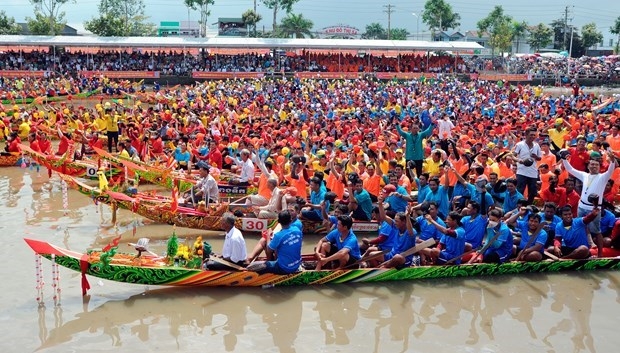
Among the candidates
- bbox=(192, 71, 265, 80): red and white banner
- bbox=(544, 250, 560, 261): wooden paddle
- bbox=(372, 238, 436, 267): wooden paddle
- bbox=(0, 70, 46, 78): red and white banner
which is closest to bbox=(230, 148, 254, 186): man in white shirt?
bbox=(372, 238, 436, 267): wooden paddle

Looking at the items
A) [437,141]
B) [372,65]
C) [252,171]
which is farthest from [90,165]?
[372,65]

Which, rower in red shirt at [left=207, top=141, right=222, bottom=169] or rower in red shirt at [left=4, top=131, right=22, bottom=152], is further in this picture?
rower in red shirt at [left=4, top=131, right=22, bottom=152]

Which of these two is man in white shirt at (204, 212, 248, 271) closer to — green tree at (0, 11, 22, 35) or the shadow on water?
the shadow on water

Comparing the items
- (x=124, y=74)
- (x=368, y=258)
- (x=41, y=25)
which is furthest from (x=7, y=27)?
(x=368, y=258)

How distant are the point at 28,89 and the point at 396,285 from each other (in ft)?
86.0

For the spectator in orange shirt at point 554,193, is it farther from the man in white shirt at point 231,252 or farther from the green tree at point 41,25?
the green tree at point 41,25

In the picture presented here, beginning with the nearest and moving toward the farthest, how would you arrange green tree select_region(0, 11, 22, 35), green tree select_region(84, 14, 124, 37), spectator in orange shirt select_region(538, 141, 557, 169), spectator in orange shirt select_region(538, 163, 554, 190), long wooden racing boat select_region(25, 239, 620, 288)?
long wooden racing boat select_region(25, 239, 620, 288), spectator in orange shirt select_region(538, 163, 554, 190), spectator in orange shirt select_region(538, 141, 557, 169), green tree select_region(84, 14, 124, 37), green tree select_region(0, 11, 22, 35)

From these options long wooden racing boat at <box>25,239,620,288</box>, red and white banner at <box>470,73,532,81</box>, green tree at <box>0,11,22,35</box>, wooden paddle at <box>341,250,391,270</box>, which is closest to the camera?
long wooden racing boat at <box>25,239,620,288</box>

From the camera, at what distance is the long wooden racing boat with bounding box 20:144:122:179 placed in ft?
47.3

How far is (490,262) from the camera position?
30.7 ft

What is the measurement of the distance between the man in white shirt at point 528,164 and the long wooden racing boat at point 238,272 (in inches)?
96.1

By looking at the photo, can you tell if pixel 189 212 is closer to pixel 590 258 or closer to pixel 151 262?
pixel 151 262

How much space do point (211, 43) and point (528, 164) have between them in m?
32.2

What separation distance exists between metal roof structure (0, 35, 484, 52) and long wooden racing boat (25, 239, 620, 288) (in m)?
33.4
